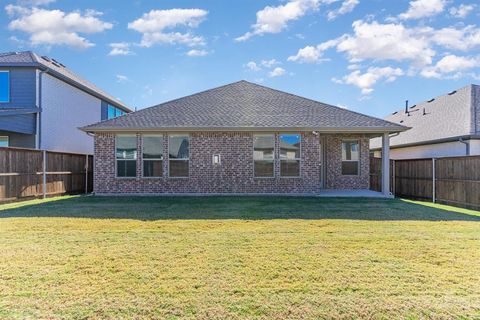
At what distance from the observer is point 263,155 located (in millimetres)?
13797

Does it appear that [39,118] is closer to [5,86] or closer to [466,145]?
[5,86]

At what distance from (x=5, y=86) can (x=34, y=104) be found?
162 centimetres

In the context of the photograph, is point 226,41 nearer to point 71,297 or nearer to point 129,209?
point 129,209

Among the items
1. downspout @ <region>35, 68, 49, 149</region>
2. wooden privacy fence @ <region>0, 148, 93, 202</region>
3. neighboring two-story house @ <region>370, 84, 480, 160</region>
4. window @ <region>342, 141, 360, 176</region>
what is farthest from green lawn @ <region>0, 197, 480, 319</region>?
downspout @ <region>35, 68, 49, 149</region>

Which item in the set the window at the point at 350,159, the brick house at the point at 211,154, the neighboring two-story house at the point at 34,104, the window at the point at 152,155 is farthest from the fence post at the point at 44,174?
the window at the point at 350,159

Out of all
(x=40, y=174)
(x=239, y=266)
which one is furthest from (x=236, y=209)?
(x=40, y=174)

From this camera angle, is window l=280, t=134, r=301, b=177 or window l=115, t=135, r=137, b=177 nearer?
window l=280, t=134, r=301, b=177

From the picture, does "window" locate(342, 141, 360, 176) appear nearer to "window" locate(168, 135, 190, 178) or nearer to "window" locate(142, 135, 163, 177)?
"window" locate(168, 135, 190, 178)

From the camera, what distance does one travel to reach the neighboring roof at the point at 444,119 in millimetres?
14625

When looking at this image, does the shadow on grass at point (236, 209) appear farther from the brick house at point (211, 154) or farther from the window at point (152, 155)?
the window at point (152, 155)

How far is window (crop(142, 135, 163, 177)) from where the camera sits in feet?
45.5

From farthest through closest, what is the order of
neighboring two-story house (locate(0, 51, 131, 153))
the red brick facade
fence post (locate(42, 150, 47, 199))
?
neighboring two-story house (locate(0, 51, 131, 153))
the red brick facade
fence post (locate(42, 150, 47, 199))

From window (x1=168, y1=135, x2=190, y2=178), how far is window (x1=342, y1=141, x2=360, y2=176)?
719cm

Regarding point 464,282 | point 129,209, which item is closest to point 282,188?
point 129,209
